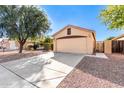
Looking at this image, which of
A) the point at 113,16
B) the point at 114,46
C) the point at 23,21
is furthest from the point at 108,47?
the point at 23,21

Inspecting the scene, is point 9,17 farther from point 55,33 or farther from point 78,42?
point 78,42

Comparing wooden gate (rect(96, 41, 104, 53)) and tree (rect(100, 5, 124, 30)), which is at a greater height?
tree (rect(100, 5, 124, 30))

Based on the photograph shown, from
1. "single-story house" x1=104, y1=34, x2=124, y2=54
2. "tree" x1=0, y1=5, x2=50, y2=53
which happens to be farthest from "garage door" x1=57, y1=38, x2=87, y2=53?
"single-story house" x1=104, y1=34, x2=124, y2=54

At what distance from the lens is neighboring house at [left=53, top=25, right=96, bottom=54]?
14.5 meters

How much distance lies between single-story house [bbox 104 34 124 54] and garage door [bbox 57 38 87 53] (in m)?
3.27

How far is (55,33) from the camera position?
1819cm

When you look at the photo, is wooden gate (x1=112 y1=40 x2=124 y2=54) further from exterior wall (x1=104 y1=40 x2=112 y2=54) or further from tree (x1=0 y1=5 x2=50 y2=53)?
tree (x1=0 y1=5 x2=50 y2=53)

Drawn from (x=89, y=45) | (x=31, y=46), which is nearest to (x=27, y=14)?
(x=89, y=45)

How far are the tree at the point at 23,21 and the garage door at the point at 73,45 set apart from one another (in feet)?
9.22

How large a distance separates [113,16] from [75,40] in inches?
193

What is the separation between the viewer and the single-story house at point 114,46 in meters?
15.9

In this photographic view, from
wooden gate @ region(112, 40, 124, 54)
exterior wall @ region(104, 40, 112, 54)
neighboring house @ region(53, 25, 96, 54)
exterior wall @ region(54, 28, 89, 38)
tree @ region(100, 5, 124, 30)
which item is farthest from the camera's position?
wooden gate @ region(112, 40, 124, 54)

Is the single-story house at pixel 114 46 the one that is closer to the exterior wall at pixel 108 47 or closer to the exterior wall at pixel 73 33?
the exterior wall at pixel 108 47

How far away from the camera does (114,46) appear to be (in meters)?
16.7
